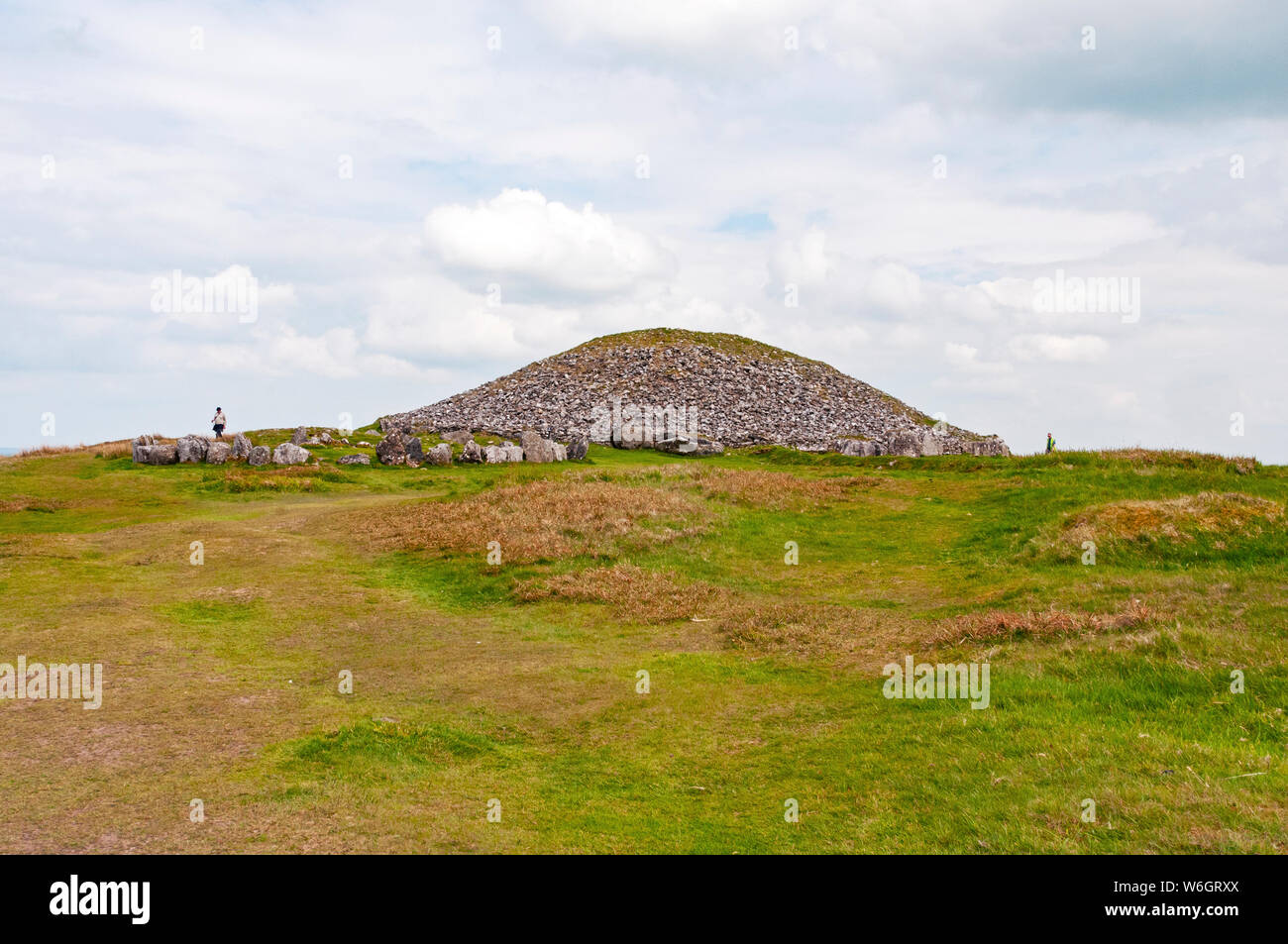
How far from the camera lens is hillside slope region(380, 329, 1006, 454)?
6881 cm

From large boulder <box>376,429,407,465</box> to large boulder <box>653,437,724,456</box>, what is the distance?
16.8 meters

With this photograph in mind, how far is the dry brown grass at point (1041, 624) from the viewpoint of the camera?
16.4 metres

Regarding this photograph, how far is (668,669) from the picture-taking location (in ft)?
57.5

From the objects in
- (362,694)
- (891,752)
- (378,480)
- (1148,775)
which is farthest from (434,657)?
(378,480)

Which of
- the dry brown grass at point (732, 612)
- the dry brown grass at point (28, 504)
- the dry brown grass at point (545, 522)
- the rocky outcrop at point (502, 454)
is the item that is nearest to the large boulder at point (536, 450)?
the rocky outcrop at point (502, 454)

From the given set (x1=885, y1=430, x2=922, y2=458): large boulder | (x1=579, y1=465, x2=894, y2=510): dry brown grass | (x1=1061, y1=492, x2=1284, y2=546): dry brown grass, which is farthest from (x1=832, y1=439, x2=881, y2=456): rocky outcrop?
(x1=1061, y1=492, x2=1284, y2=546): dry brown grass

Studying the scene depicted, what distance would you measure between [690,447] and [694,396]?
19565 mm

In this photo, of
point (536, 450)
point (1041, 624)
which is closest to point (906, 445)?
point (536, 450)

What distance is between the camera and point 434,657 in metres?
18.6

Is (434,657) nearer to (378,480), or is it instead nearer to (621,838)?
(621,838)

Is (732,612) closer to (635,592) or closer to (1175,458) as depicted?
(635,592)

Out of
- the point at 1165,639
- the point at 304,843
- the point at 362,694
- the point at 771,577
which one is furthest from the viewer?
the point at 771,577

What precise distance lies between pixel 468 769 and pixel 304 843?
2.89 m

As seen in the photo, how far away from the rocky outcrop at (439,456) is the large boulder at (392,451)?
134 centimetres
